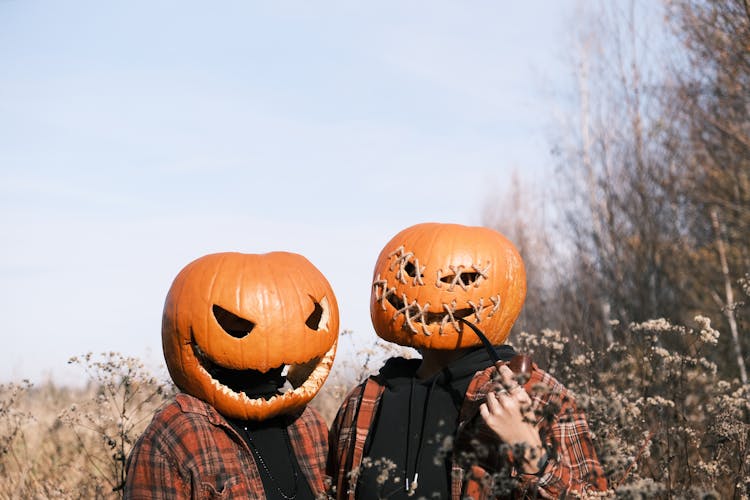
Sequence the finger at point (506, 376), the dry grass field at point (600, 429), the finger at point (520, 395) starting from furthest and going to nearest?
the dry grass field at point (600, 429), the finger at point (520, 395), the finger at point (506, 376)

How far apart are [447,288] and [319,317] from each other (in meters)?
0.70

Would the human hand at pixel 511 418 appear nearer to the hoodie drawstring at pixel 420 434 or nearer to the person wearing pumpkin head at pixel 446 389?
the person wearing pumpkin head at pixel 446 389

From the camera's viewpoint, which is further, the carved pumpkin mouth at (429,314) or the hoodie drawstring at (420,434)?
the carved pumpkin mouth at (429,314)

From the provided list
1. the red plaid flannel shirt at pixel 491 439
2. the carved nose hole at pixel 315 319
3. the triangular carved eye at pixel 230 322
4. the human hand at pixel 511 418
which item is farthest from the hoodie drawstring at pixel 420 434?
the triangular carved eye at pixel 230 322

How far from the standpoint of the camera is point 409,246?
10.9ft

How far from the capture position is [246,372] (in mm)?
3275

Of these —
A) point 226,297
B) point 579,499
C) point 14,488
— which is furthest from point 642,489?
point 14,488

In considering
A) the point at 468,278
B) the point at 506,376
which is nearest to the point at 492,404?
the point at 506,376

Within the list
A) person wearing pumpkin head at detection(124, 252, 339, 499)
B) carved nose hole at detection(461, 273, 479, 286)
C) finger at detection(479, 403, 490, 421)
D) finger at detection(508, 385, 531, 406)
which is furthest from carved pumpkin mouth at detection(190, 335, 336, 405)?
finger at detection(508, 385, 531, 406)

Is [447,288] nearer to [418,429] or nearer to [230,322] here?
[418,429]

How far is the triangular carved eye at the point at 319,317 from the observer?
11.1 ft

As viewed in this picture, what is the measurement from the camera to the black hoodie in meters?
2.87

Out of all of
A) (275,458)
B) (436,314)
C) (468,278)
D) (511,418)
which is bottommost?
(275,458)

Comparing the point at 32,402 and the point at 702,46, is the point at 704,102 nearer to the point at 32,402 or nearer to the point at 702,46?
the point at 702,46
